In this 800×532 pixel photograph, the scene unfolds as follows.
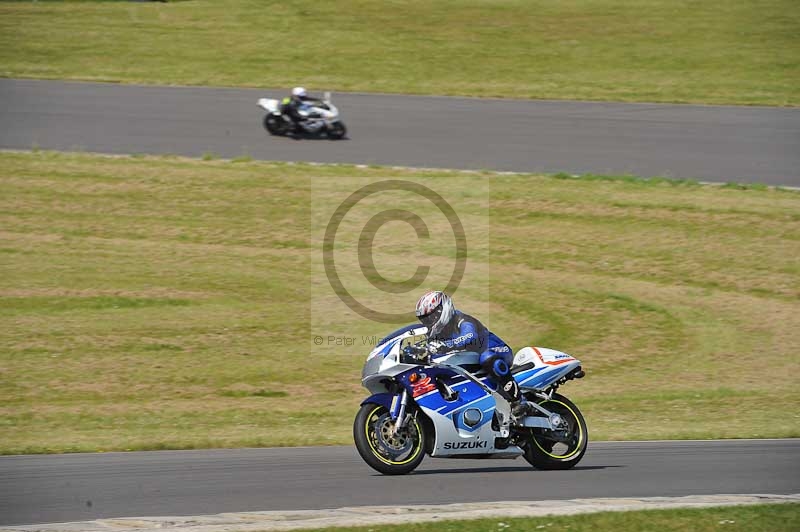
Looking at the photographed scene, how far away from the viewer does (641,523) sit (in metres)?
8.82

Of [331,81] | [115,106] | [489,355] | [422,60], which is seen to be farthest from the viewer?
[422,60]

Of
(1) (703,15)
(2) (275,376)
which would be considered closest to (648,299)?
(2) (275,376)

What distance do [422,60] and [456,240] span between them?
16708 mm

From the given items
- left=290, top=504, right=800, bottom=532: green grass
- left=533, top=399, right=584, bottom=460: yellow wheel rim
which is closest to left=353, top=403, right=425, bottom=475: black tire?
left=533, top=399, right=584, bottom=460: yellow wheel rim

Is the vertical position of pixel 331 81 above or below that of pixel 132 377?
above

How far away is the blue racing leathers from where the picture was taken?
1048 centimetres

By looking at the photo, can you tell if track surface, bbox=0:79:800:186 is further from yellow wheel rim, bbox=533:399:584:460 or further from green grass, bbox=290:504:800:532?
green grass, bbox=290:504:800:532

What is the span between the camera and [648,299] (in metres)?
21.0

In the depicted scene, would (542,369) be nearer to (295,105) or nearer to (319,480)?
(319,480)

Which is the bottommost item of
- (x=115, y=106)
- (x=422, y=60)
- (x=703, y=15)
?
(x=115, y=106)

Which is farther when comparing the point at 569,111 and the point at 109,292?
the point at 569,111

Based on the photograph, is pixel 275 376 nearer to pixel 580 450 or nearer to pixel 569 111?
pixel 580 450

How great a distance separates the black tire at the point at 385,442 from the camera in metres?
10.2

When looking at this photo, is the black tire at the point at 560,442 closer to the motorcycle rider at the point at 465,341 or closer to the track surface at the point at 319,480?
the track surface at the point at 319,480
